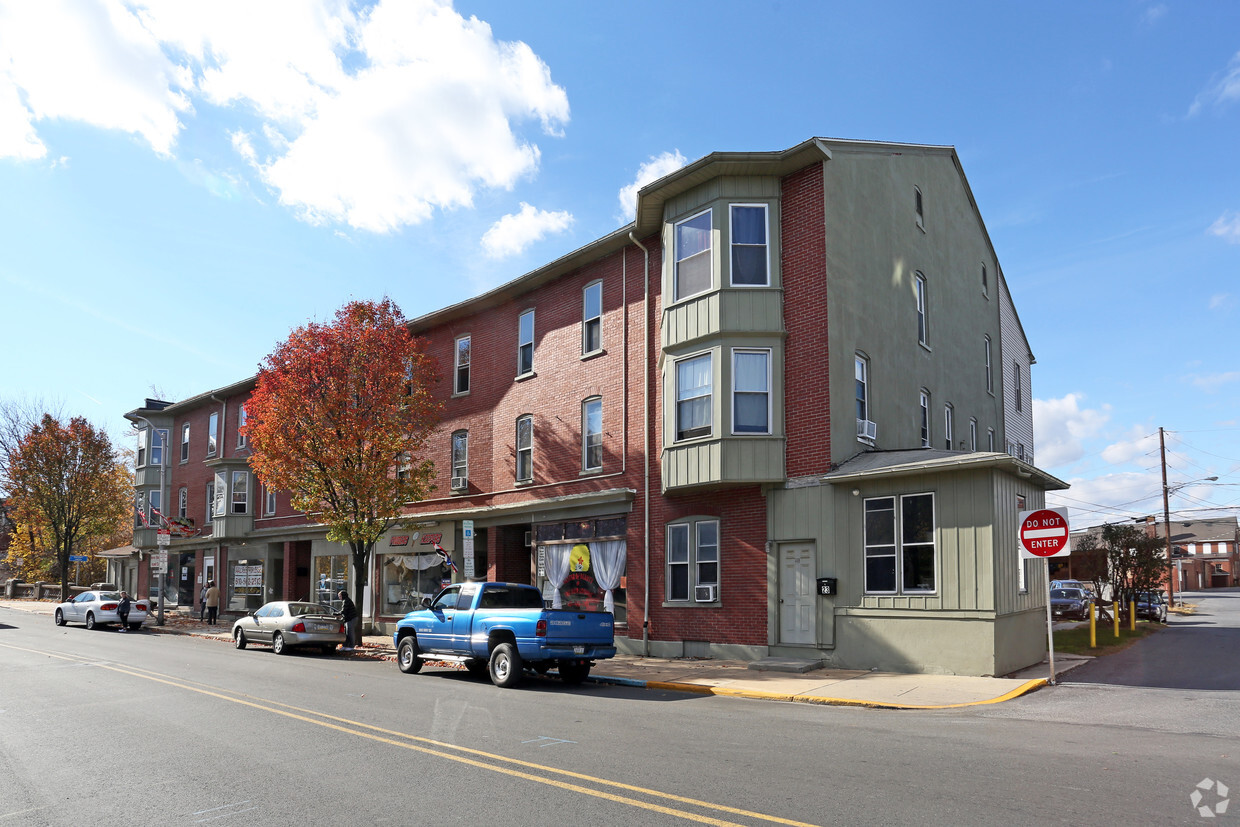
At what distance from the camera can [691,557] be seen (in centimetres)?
1972

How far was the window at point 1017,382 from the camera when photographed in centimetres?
3288

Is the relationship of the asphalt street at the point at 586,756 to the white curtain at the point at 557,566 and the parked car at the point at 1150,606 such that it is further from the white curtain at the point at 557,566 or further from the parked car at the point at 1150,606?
the parked car at the point at 1150,606

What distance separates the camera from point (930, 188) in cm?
2477

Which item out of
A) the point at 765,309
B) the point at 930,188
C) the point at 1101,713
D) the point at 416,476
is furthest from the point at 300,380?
the point at 1101,713

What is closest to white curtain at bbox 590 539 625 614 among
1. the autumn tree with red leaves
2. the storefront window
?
the autumn tree with red leaves

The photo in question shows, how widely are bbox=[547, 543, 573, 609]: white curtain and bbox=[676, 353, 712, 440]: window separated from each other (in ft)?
18.4

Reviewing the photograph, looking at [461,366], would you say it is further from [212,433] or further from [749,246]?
[212,433]

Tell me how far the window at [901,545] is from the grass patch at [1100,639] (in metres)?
5.77

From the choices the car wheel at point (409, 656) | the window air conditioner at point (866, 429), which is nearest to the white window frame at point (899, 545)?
the window air conditioner at point (866, 429)

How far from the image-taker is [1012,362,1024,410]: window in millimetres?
32875

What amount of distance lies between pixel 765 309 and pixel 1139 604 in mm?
23810

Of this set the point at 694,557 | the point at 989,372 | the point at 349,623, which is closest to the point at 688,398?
the point at 694,557

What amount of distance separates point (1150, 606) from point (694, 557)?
22878 mm

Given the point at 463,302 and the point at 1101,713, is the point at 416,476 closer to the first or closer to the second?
the point at 463,302
